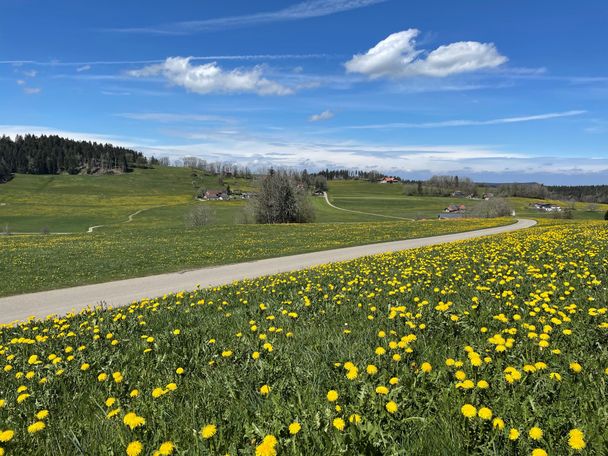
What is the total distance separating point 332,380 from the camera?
355cm

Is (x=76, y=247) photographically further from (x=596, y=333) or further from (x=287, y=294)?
(x=596, y=333)

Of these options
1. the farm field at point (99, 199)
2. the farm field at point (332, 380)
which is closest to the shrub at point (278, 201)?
the farm field at point (99, 199)

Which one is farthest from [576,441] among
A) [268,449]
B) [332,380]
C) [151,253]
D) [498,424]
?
[151,253]

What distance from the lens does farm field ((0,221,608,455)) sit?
8.05 feet

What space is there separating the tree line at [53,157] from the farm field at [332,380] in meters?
180

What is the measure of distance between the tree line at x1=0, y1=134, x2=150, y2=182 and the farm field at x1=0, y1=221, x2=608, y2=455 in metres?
180

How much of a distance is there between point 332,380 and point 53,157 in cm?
20692

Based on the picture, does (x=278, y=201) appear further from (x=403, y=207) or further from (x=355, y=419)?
(x=403, y=207)

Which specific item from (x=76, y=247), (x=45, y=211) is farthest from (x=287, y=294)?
(x=45, y=211)

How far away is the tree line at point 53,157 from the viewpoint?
164750 millimetres

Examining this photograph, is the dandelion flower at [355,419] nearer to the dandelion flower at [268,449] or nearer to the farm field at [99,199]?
the dandelion flower at [268,449]

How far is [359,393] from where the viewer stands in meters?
3.04

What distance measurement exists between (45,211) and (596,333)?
113656mm

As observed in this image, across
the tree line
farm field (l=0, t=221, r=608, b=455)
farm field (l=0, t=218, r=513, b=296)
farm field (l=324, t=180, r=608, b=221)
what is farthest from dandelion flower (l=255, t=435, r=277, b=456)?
the tree line
